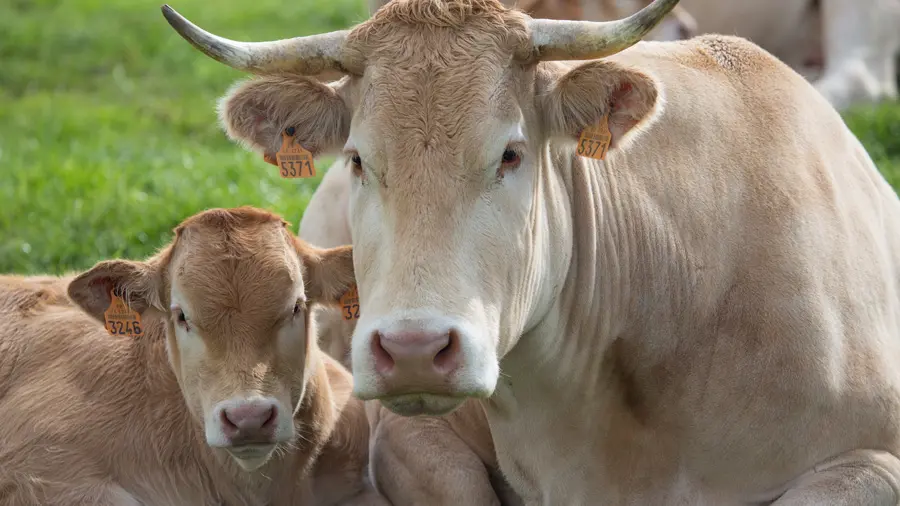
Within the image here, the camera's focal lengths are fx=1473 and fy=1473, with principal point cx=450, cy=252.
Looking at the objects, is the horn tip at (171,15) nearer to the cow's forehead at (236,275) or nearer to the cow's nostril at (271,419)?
the cow's forehead at (236,275)

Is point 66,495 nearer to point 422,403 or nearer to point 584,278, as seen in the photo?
point 422,403

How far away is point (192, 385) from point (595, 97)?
7.12ft

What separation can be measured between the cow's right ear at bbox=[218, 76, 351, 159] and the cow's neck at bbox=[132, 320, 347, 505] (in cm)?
123

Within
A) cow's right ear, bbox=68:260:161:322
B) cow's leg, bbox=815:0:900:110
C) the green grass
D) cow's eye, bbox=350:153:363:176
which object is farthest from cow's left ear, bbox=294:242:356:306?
cow's leg, bbox=815:0:900:110

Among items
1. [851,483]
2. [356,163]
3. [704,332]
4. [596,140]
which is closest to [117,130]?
[356,163]

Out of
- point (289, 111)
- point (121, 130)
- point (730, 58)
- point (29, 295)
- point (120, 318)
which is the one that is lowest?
point (121, 130)

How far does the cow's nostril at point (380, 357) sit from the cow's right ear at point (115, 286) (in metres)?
1.97

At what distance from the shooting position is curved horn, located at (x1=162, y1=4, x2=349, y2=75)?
5.36m

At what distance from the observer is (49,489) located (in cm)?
635

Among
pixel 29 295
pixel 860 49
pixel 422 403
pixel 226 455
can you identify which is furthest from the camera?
pixel 860 49

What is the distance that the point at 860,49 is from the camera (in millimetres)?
14391

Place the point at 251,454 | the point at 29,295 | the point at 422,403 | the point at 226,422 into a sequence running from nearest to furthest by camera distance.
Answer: the point at 422,403, the point at 226,422, the point at 251,454, the point at 29,295

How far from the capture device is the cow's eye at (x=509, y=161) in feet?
16.7

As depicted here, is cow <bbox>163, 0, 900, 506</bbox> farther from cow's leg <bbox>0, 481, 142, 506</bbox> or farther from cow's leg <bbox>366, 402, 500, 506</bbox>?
cow's leg <bbox>0, 481, 142, 506</bbox>
